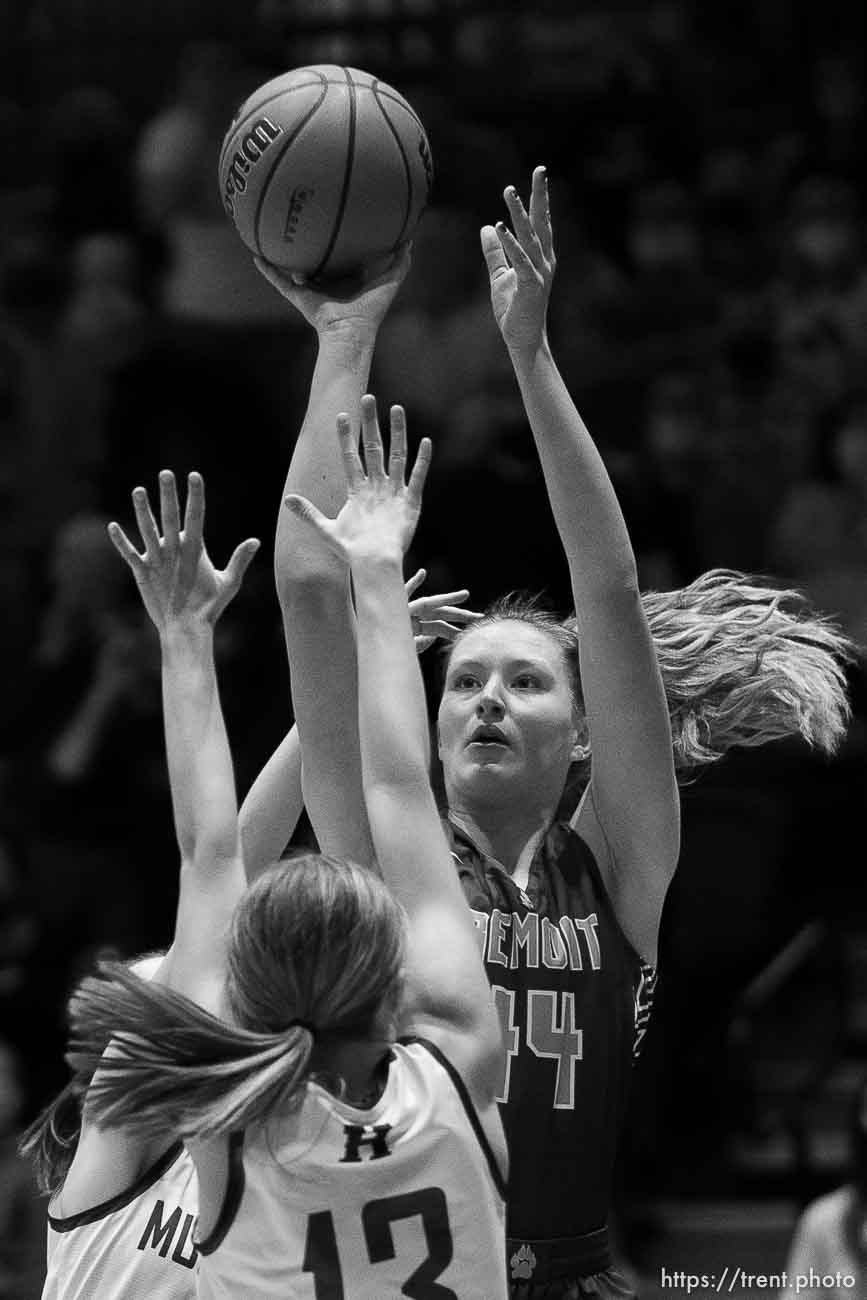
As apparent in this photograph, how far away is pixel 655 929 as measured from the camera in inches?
134

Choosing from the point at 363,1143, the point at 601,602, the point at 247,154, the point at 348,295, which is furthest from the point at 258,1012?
the point at 247,154

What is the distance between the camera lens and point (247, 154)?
11.9ft

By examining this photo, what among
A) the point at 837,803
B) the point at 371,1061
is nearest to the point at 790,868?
the point at 837,803

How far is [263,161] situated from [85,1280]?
1.85 metres

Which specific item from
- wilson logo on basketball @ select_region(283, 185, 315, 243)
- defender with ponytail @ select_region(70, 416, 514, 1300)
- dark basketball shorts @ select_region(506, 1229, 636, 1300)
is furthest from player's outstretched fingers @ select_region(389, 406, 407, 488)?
dark basketball shorts @ select_region(506, 1229, 636, 1300)

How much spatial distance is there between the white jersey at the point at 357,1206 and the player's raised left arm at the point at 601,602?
0.85 metres

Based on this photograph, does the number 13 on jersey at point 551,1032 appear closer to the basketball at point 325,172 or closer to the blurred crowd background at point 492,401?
the basketball at point 325,172

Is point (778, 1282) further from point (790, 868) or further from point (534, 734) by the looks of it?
point (534, 734)

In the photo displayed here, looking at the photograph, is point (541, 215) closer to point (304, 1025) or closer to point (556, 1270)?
point (304, 1025)

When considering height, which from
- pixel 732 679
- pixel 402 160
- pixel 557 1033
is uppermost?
pixel 402 160

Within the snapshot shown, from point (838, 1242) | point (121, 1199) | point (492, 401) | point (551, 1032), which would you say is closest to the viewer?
point (121, 1199)

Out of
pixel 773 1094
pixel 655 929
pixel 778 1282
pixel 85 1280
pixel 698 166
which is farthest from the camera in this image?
pixel 698 166

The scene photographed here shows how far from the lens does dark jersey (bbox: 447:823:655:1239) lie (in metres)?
3.20

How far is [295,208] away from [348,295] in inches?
7.1
